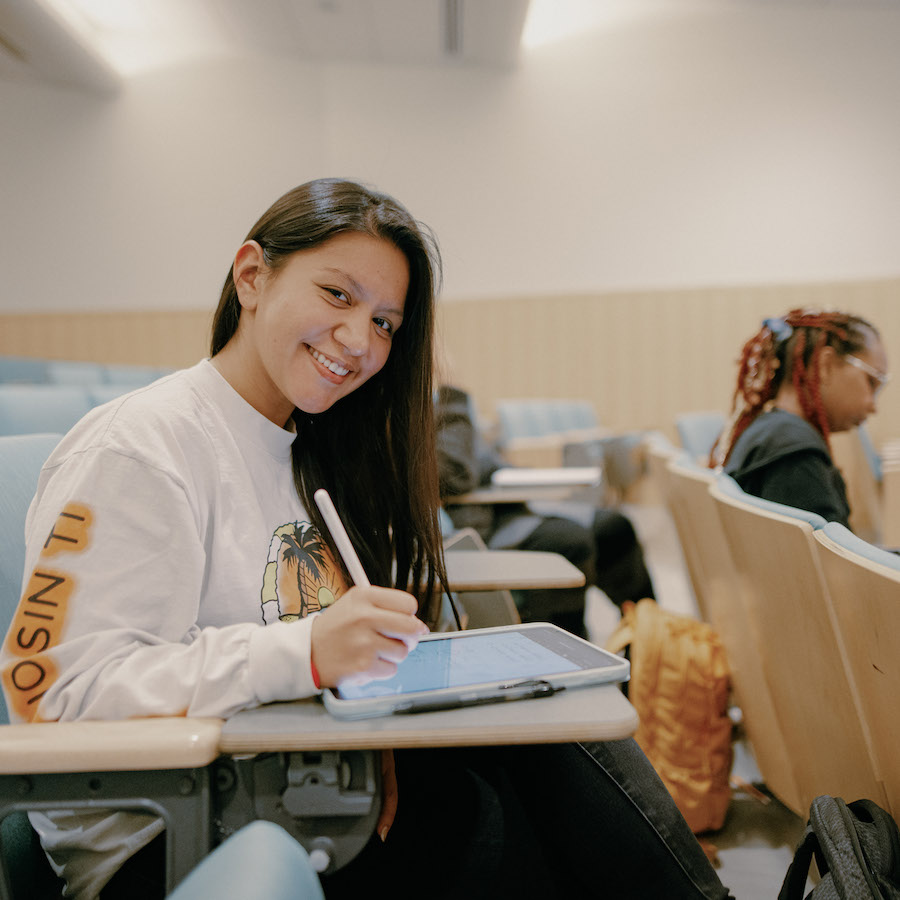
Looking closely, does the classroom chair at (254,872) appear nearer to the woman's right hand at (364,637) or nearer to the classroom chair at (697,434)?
the woman's right hand at (364,637)

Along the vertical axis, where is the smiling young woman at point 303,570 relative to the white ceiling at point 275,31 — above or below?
below

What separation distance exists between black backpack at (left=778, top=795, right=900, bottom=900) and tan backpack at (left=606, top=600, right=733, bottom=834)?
682mm

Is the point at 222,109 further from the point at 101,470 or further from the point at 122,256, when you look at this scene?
the point at 101,470

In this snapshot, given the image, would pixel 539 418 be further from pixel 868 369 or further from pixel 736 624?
pixel 736 624

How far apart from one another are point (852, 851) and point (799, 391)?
124cm

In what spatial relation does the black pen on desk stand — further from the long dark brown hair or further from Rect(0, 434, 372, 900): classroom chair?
the long dark brown hair

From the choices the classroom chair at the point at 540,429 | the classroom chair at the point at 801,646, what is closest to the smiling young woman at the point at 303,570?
the classroom chair at the point at 801,646

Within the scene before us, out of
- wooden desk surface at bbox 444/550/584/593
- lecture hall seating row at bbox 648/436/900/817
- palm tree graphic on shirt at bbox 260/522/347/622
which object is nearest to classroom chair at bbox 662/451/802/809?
lecture hall seating row at bbox 648/436/900/817

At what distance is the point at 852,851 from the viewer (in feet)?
2.33

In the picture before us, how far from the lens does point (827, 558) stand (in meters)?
0.79

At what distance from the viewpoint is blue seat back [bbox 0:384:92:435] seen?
1.33 meters

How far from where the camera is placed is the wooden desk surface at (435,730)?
22.5 inches

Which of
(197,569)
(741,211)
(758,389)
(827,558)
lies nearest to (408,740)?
(197,569)

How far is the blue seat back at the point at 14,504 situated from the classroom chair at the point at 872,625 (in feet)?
2.83
